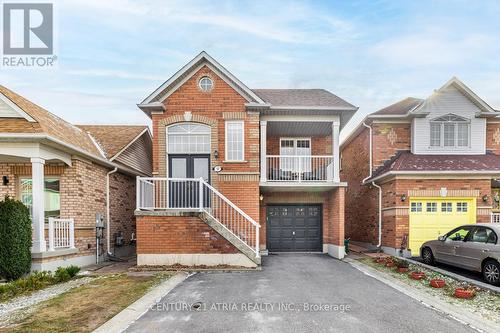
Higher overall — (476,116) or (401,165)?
(476,116)

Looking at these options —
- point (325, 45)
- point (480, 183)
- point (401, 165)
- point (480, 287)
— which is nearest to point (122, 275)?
point (480, 287)

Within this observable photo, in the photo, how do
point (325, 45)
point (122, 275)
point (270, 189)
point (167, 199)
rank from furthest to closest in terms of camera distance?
point (325, 45), point (270, 189), point (167, 199), point (122, 275)

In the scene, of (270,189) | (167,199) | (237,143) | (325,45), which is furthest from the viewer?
(325,45)

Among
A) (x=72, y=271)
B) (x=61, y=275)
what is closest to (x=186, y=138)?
(x=72, y=271)

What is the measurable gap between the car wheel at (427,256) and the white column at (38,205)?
12772 millimetres

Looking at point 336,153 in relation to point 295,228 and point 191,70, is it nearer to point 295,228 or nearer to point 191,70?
point 295,228

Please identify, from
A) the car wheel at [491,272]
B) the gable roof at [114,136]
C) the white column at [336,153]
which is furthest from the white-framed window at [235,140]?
the car wheel at [491,272]

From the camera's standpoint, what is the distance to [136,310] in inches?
222

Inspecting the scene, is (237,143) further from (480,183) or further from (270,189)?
(480,183)

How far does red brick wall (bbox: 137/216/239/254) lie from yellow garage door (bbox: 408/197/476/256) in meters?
7.84

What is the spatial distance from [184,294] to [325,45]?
52.0ft

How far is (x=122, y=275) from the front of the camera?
8852 millimetres

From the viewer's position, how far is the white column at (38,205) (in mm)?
8562

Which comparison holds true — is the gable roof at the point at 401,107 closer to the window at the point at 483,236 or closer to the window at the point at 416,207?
the window at the point at 416,207
